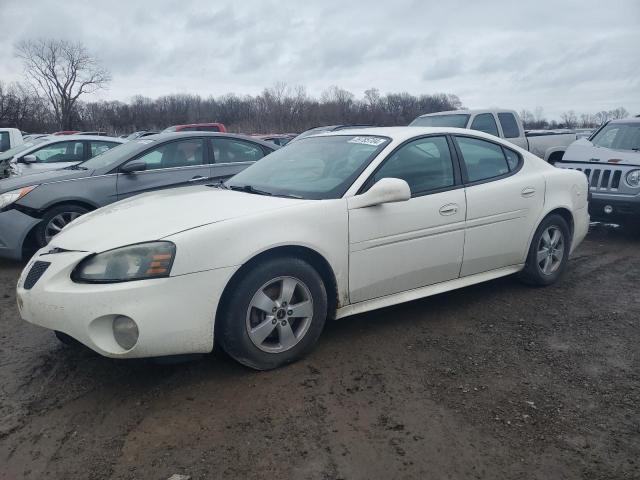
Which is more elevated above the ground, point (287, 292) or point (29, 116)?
point (29, 116)

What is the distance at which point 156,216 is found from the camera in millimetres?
3492

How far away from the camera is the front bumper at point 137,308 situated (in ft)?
9.69

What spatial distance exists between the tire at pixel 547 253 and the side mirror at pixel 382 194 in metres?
1.81

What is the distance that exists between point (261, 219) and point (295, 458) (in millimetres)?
1418

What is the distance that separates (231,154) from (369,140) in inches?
139

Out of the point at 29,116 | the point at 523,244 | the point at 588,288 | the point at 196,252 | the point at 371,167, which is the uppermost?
the point at 29,116

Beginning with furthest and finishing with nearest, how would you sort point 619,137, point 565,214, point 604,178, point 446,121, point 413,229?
point 446,121 → point 619,137 → point 604,178 → point 565,214 → point 413,229

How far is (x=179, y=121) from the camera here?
250 ft

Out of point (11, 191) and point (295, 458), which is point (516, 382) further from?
point (11, 191)

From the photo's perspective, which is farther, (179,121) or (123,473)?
(179,121)

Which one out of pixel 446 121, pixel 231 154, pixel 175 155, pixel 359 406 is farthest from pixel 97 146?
pixel 359 406

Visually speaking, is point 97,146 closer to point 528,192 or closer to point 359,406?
point 528,192

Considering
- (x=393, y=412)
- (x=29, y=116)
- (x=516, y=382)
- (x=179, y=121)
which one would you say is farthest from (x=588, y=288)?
(x=179, y=121)

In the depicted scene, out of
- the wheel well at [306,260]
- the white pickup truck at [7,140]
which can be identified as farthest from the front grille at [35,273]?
the white pickup truck at [7,140]
